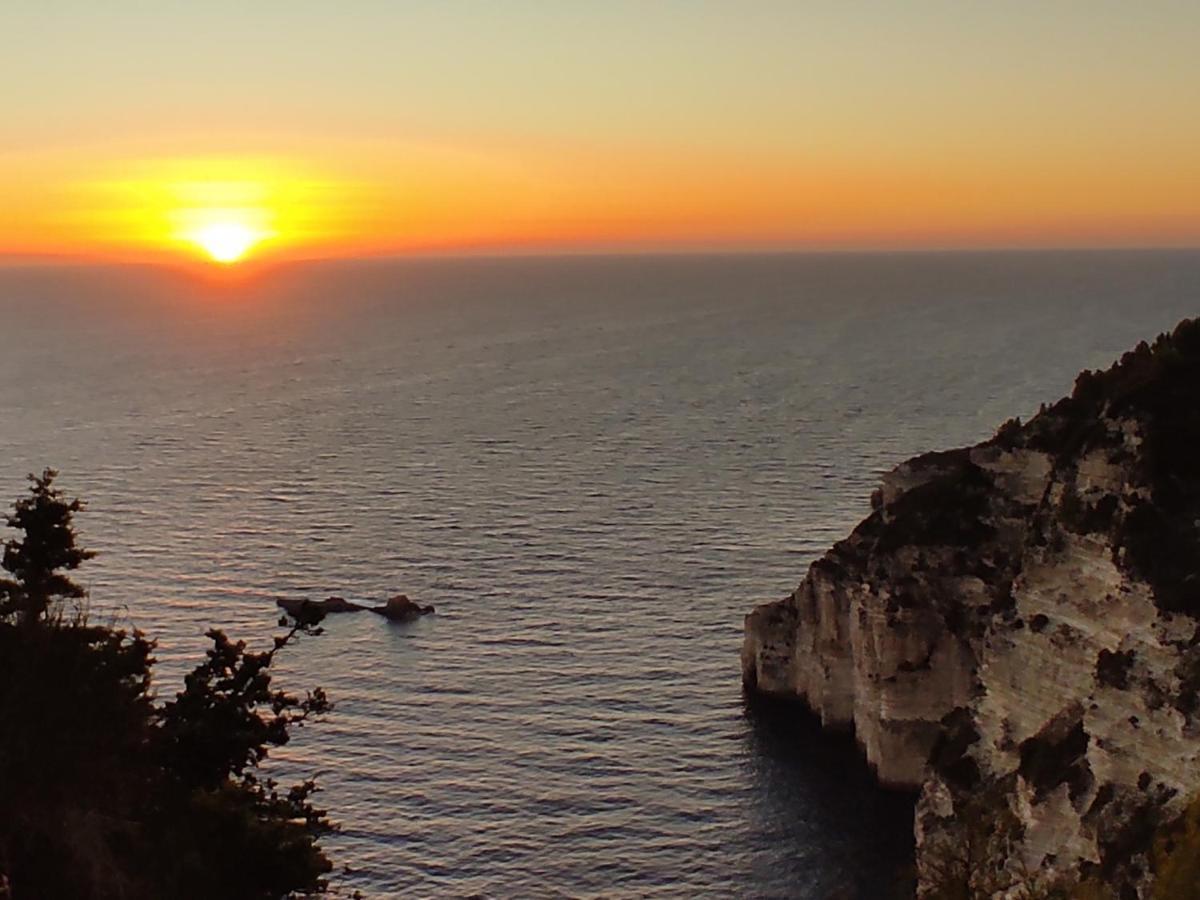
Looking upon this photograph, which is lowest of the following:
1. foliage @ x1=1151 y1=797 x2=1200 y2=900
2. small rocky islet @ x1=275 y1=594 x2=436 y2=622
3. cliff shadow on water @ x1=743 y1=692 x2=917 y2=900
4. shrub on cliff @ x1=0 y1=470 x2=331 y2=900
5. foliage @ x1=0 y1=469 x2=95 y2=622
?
cliff shadow on water @ x1=743 y1=692 x2=917 y2=900

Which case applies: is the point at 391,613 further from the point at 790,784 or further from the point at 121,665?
the point at 121,665

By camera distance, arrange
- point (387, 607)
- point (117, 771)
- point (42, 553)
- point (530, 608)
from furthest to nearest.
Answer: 1. point (530, 608)
2. point (387, 607)
3. point (42, 553)
4. point (117, 771)

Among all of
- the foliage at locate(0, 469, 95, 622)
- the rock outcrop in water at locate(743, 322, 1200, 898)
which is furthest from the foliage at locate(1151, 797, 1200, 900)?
the foliage at locate(0, 469, 95, 622)

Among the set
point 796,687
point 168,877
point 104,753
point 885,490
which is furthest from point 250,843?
point 885,490

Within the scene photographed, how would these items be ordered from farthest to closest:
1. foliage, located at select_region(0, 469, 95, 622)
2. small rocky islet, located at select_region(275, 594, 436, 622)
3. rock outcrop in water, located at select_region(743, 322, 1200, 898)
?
small rocky islet, located at select_region(275, 594, 436, 622)
rock outcrop in water, located at select_region(743, 322, 1200, 898)
foliage, located at select_region(0, 469, 95, 622)

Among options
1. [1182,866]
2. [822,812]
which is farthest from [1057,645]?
[822,812]

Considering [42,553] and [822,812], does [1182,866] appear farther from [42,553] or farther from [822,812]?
[822,812]

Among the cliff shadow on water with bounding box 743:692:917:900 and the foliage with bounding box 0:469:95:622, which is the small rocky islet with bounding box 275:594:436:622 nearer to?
the cliff shadow on water with bounding box 743:692:917:900
